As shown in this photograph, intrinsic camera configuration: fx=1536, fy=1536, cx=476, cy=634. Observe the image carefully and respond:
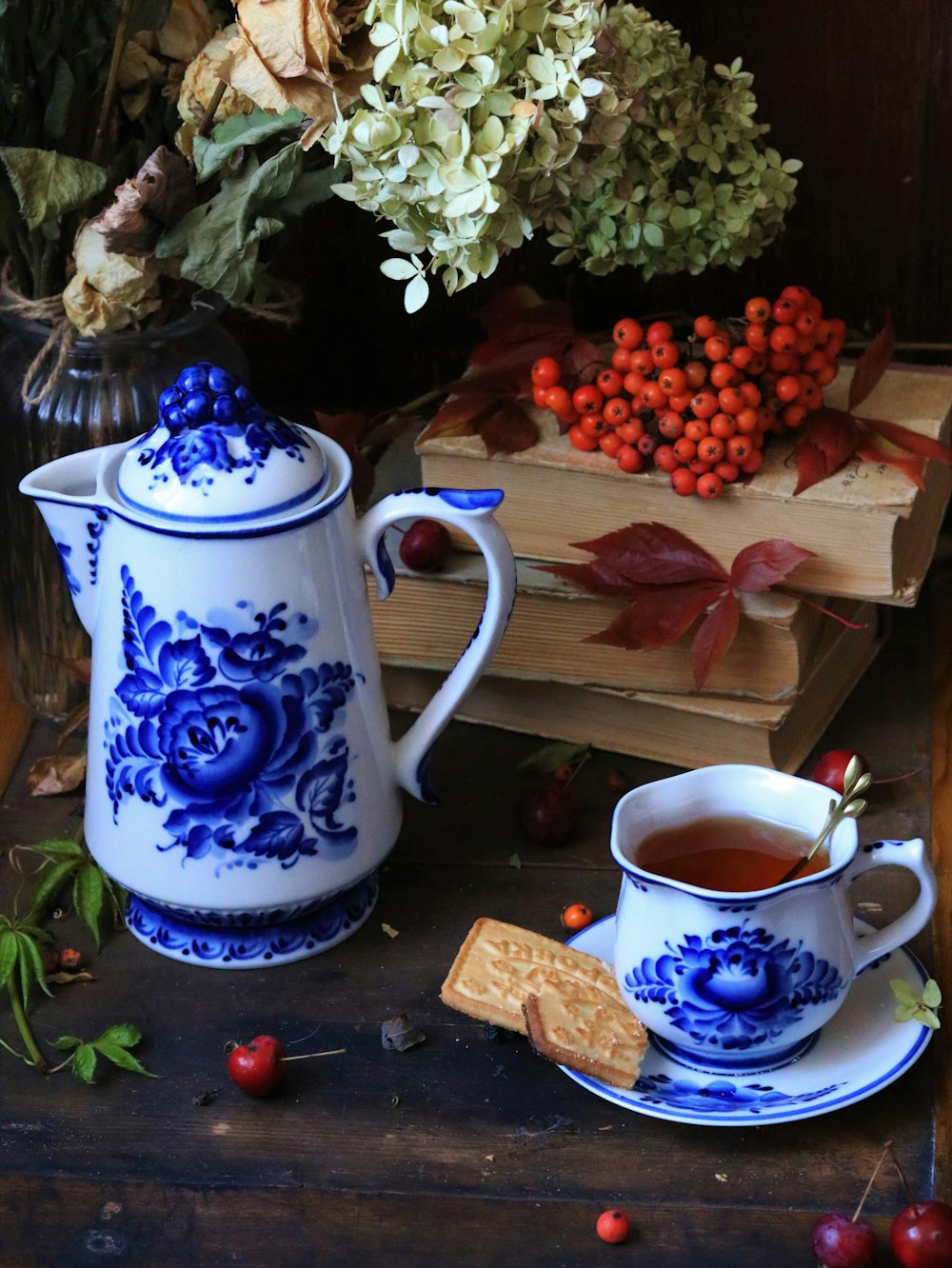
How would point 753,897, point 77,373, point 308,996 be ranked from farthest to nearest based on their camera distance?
1. point 77,373
2. point 308,996
3. point 753,897

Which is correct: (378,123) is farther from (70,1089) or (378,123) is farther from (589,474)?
(70,1089)

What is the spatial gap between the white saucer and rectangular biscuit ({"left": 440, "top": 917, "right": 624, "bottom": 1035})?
4cm

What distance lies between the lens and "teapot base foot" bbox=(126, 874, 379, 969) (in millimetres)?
831

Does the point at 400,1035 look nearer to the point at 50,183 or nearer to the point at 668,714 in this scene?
the point at 668,714

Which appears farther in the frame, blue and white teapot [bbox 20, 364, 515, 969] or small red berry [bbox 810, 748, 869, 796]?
small red berry [bbox 810, 748, 869, 796]

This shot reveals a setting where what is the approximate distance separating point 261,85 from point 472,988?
0.45 m

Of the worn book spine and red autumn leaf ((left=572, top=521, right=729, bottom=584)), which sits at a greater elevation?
red autumn leaf ((left=572, top=521, right=729, bottom=584))

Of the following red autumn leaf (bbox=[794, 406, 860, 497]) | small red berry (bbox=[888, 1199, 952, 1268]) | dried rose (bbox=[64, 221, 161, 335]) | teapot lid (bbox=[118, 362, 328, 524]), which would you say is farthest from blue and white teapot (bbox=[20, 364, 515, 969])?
small red berry (bbox=[888, 1199, 952, 1268])

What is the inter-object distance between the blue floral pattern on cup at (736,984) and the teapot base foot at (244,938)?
0.64ft

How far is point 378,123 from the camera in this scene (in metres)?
0.75

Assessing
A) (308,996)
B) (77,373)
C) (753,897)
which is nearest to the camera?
(753,897)

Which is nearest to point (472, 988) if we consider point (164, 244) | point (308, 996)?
point (308, 996)

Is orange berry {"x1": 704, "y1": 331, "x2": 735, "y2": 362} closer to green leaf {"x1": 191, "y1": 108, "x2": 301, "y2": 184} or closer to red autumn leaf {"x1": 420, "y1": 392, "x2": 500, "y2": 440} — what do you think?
red autumn leaf {"x1": 420, "y1": 392, "x2": 500, "y2": 440}

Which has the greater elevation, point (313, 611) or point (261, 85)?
point (261, 85)
